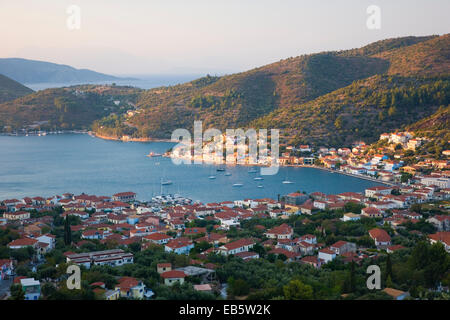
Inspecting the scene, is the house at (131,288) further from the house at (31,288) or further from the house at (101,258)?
the house at (101,258)

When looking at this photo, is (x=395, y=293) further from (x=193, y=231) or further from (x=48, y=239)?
(x=48, y=239)

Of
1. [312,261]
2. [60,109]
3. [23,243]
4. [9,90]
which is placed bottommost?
[312,261]

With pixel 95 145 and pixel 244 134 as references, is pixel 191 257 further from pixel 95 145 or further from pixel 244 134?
pixel 95 145

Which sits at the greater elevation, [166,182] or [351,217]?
[166,182]

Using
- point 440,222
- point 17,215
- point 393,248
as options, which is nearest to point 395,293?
point 393,248

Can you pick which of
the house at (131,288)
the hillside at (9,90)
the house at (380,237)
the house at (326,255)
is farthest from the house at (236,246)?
the hillside at (9,90)

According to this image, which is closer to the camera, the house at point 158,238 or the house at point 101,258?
the house at point 101,258
